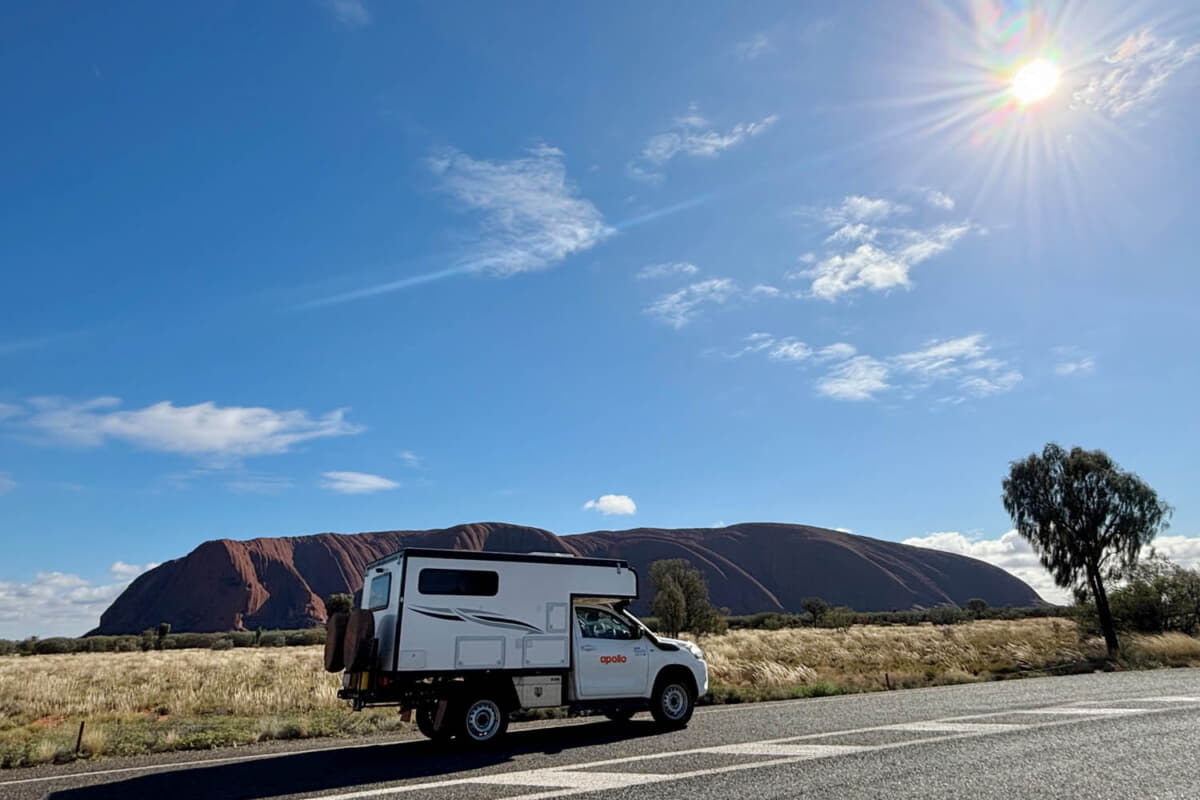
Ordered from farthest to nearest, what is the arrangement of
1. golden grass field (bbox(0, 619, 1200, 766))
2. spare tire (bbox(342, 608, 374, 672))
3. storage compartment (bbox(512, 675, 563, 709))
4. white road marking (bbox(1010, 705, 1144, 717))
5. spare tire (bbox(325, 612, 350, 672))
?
1. golden grass field (bbox(0, 619, 1200, 766))
2. spare tire (bbox(325, 612, 350, 672))
3. storage compartment (bbox(512, 675, 563, 709))
4. spare tire (bbox(342, 608, 374, 672))
5. white road marking (bbox(1010, 705, 1144, 717))

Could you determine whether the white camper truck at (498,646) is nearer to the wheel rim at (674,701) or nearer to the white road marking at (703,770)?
the wheel rim at (674,701)

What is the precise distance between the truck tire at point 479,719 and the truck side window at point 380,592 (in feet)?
6.93

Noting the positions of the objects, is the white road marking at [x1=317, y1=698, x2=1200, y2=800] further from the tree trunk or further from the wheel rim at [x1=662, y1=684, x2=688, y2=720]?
the tree trunk

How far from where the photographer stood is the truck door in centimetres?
1243

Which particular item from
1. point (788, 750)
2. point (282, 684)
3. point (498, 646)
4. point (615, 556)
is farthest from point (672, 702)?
point (615, 556)

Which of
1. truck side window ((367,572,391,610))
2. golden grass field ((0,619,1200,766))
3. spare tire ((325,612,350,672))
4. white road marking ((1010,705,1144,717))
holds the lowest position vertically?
golden grass field ((0,619,1200,766))

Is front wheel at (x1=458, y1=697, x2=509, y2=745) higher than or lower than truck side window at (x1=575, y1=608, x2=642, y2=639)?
lower

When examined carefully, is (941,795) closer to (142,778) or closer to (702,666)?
(702,666)

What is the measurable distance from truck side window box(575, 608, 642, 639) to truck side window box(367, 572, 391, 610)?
336 cm

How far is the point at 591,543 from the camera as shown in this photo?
155 meters

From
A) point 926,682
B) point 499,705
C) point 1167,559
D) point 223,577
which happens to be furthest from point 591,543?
point 499,705

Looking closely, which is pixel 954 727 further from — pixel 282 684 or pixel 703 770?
pixel 282 684

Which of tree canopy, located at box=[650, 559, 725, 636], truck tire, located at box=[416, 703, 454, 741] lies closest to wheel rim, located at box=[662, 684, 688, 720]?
truck tire, located at box=[416, 703, 454, 741]

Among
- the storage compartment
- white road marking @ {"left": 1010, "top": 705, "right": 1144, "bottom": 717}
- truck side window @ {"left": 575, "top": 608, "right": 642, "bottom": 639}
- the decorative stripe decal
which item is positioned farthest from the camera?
truck side window @ {"left": 575, "top": 608, "right": 642, "bottom": 639}
